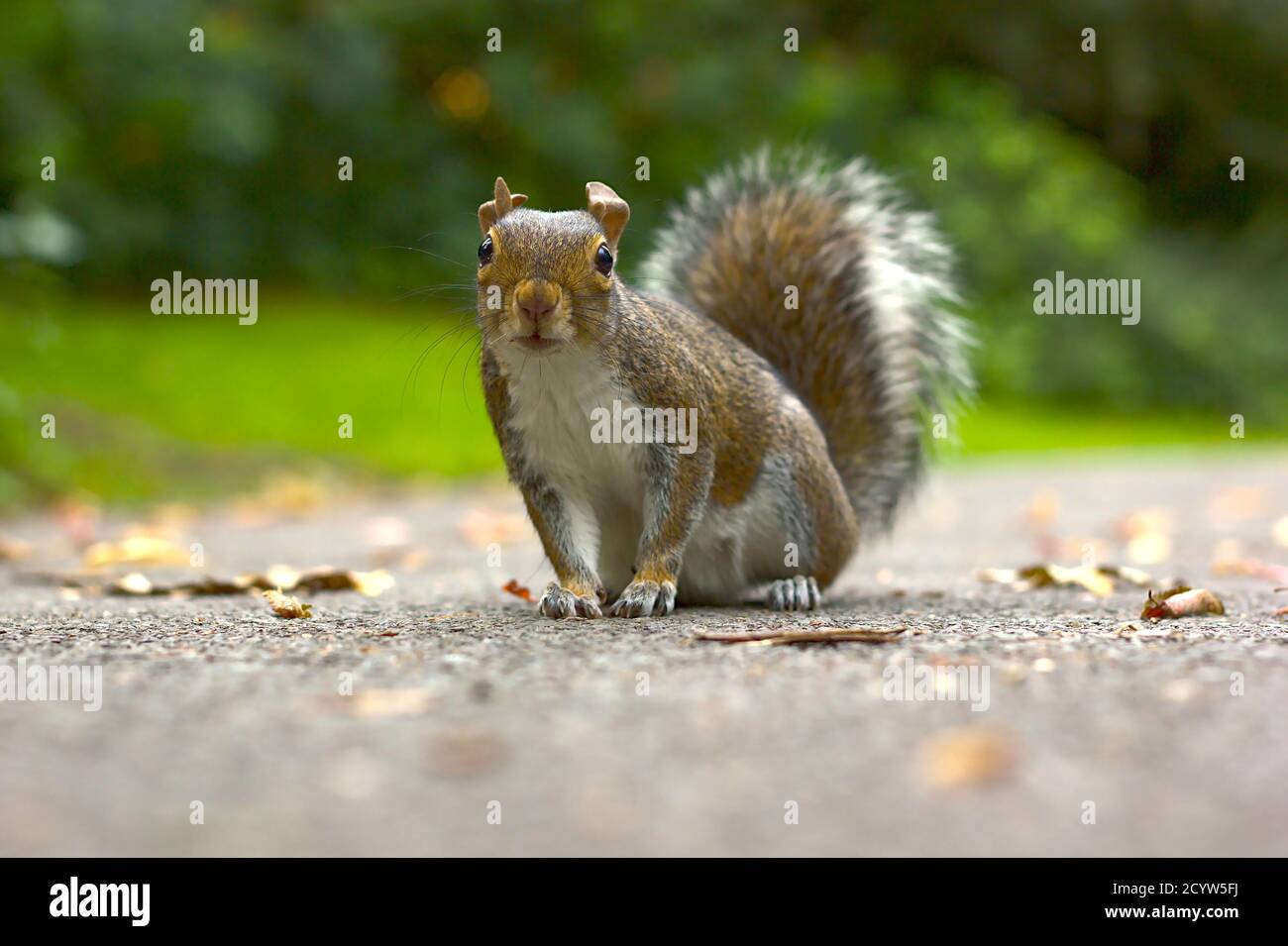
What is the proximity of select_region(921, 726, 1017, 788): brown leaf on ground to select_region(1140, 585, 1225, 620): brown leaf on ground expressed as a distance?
1444mm

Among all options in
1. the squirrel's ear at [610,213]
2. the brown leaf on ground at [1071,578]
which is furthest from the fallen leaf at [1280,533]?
the squirrel's ear at [610,213]

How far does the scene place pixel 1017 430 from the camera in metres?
15.6

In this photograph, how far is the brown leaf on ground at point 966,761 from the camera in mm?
1905

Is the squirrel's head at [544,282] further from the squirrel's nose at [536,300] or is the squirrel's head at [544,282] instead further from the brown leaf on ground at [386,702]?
the brown leaf on ground at [386,702]

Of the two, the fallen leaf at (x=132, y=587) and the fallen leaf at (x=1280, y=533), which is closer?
the fallen leaf at (x=132, y=587)

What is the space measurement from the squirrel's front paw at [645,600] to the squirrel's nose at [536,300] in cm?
69

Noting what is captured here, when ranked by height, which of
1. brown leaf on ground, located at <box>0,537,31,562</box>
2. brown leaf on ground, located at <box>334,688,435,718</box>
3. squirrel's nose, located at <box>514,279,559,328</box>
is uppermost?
squirrel's nose, located at <box>514,279,559,328</box>

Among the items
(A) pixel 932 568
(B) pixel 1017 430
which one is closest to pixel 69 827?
(A) pixel 932 568

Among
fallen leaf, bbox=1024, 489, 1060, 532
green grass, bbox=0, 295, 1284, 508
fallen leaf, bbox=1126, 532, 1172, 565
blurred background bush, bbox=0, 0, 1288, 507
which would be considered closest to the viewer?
fallen leaf, bbox=1126, 532, 1172, 565

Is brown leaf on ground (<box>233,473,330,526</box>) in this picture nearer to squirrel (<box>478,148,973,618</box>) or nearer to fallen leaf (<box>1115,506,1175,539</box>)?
squirrel (<box>478,148,973,618</box>)

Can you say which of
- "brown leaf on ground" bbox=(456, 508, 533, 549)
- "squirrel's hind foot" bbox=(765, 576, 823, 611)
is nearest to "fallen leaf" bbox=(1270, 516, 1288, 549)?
"squirrel's hind foot" bbox=(765, 576, 823, 611)

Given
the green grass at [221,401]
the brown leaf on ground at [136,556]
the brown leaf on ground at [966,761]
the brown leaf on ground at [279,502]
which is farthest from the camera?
the green grass at [221,401]

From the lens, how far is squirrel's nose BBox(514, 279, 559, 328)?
3.13 meters

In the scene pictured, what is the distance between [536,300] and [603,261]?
0.94 feet
